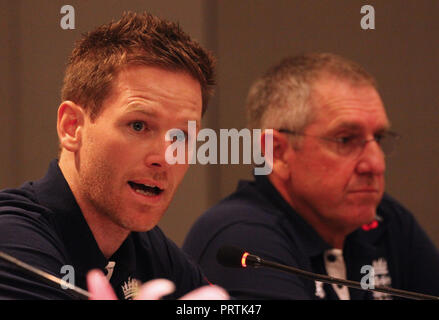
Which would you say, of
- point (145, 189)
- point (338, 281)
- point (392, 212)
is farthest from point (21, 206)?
point (392, 212)

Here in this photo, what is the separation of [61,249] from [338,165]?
1081 mm

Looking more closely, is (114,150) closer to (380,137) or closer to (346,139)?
(346,139)

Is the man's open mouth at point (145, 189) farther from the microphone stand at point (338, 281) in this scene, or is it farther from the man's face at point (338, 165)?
the man's face at point (338, 165)

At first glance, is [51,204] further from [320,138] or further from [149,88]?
A: [320,138]

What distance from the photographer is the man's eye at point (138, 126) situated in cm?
126

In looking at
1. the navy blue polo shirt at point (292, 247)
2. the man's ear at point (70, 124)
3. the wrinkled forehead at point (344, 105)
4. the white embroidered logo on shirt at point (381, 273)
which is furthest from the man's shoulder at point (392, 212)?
the man's ear at point (70, 124)

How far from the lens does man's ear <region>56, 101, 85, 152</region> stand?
130 cm

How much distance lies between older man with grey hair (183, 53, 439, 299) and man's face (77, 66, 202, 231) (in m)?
0.57

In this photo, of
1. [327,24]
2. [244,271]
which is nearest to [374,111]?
[327,24]

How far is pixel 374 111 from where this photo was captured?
6.72 ft

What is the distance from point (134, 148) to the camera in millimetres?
1241

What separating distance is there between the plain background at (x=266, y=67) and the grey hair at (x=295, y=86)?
27 cm

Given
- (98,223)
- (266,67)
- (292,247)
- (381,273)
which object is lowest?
(381,273)
